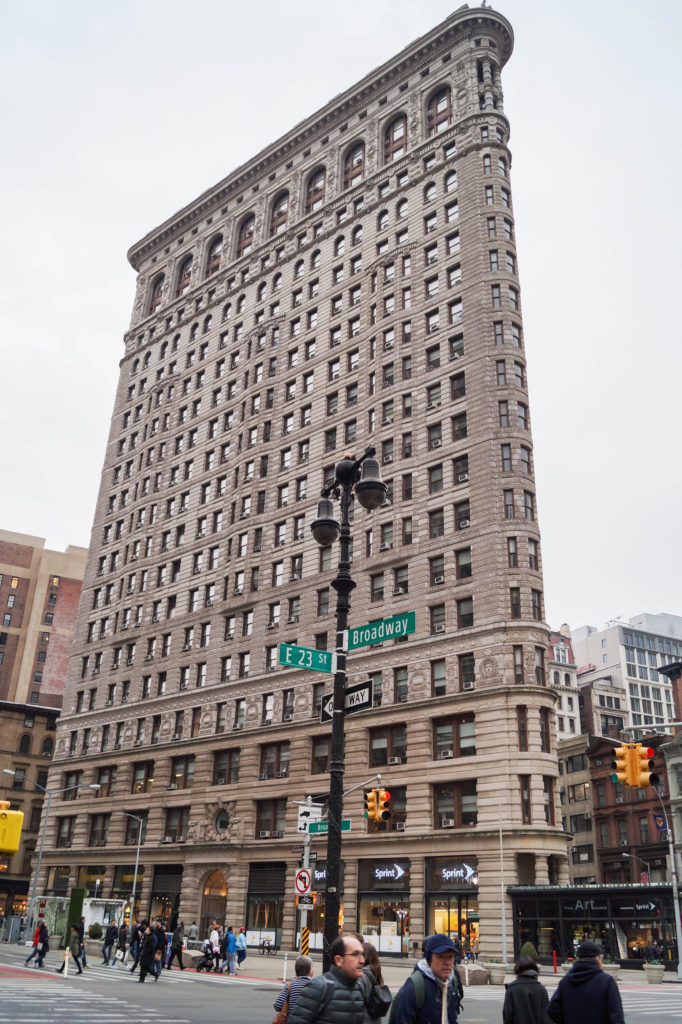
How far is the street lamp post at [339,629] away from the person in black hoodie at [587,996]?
5.10m

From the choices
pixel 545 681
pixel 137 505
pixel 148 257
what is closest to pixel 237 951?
pixel 545 681

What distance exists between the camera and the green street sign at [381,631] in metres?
16.2

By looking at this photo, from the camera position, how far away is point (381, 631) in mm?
16531

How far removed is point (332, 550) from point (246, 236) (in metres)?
38.7

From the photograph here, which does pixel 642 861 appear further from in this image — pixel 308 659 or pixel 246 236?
pixel 308 659

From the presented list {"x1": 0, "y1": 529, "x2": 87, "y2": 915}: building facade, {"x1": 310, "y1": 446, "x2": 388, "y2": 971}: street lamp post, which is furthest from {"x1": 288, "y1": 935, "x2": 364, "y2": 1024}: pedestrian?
{"x1": 0, "y1": 529, "x2": 87, "y2": 915}: building facade

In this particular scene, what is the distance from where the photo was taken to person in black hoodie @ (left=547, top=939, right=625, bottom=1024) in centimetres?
812

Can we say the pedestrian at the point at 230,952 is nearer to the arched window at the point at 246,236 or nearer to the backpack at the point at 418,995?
the backpack at the point at 418,995

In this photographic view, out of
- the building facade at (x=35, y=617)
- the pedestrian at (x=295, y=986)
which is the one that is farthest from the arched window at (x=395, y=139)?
the building facade at (x=35, y=617)

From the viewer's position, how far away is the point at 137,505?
81812mm

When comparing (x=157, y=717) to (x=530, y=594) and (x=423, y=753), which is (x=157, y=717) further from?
(x=530, y=594)

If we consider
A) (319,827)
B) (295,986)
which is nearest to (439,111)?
(319,827)

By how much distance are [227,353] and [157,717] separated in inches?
1271

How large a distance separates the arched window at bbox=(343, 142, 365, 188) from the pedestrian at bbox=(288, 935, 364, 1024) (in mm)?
72805
